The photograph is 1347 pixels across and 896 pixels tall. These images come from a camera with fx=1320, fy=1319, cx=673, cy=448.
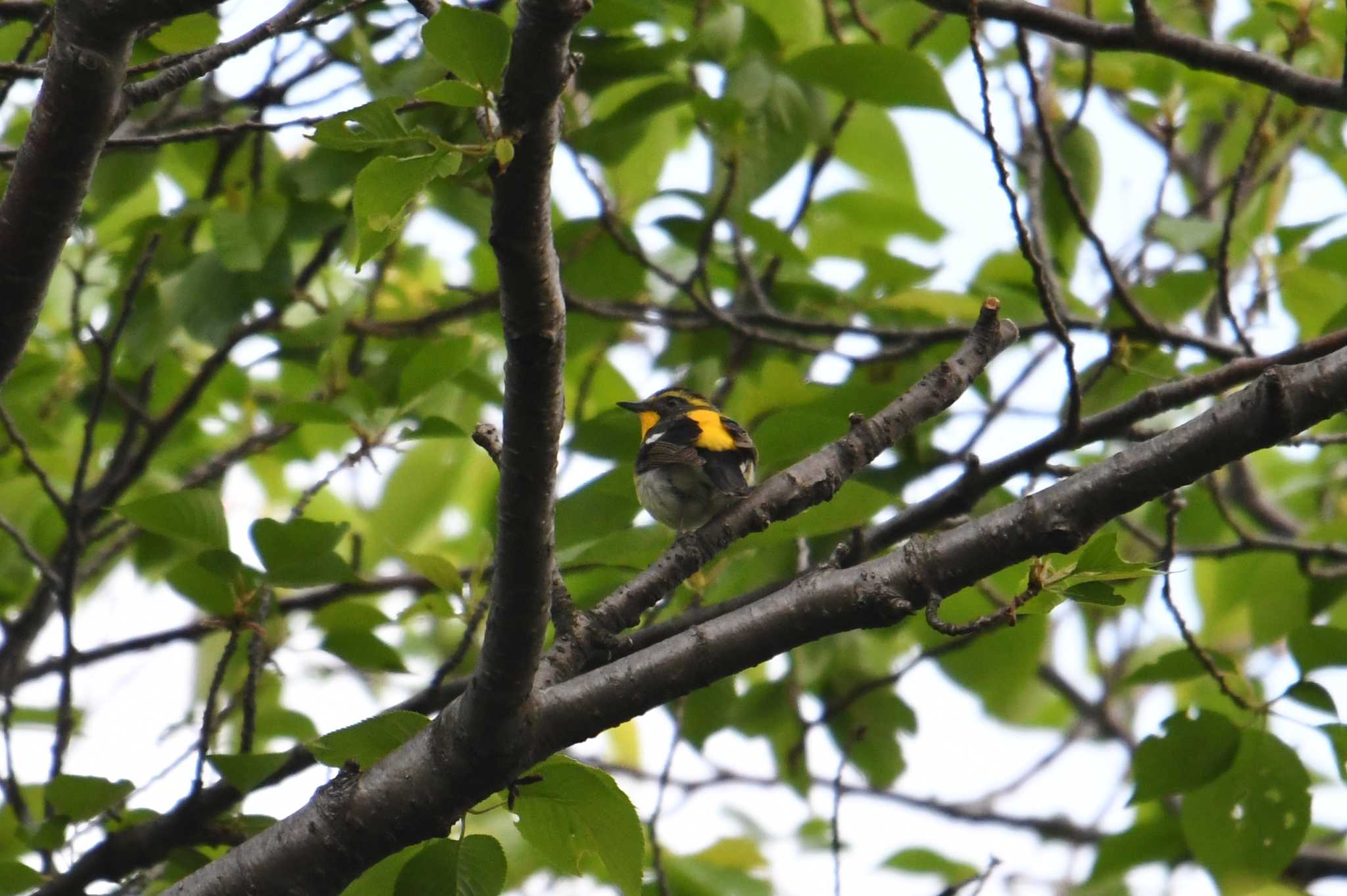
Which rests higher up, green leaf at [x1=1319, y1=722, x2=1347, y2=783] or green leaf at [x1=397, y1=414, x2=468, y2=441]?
green leaf at [x1=397, y1=414, x2=468, y2=441]

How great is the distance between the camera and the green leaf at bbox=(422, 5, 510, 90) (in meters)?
1.98

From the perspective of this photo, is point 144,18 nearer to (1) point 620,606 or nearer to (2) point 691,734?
(1) point 620,606

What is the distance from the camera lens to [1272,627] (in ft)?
16.3

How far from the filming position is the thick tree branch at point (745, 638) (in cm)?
283

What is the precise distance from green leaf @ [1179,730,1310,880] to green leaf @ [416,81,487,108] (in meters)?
3.06

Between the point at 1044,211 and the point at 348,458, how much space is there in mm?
3123

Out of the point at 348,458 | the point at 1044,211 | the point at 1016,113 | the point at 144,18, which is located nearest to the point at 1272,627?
the point at 1044,211

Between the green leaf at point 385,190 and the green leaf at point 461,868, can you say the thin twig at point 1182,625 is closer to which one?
the green leaf at point 461,868

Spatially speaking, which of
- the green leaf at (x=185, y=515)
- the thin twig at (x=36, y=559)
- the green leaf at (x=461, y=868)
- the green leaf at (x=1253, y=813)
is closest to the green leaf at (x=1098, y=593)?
the green leaf at (x=461, y=868)

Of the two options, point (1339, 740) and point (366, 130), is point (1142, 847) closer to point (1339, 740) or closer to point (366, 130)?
point (1339, 740)

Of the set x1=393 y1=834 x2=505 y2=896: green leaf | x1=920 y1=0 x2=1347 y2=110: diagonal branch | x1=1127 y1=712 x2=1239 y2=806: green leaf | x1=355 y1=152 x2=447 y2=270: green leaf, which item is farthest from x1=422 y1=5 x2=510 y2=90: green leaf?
x1=1127 y1=712 x2=1239 y2=806: green leaf

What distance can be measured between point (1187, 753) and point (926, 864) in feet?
Result: 5.97

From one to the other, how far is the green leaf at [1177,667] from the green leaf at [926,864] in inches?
65.2

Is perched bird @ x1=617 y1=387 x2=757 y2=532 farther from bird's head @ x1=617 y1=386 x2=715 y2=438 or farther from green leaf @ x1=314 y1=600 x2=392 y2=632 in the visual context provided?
green leaf @ x1=314 y1=600 x2=392 y2=632
